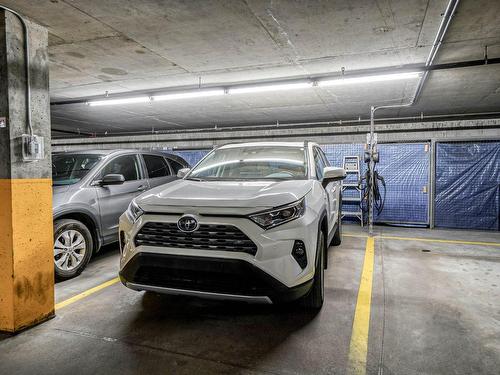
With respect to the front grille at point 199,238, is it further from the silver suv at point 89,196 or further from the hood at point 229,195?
the silver suv at point 89,196

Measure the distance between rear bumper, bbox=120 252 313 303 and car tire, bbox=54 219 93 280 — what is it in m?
1.89

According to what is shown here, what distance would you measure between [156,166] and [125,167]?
709mm

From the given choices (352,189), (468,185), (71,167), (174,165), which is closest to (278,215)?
(71,167)

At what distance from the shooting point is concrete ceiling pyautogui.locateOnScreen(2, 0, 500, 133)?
344 cm

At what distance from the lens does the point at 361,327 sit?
2719 millimetres

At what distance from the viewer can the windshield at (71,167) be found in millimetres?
4422

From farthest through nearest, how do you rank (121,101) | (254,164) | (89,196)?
(121,101), (89,196), (254,164)

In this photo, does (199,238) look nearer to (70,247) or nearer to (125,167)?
A: (70,247)

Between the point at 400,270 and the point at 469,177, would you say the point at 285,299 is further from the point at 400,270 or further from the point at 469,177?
the point at 469,177

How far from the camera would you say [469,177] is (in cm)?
792

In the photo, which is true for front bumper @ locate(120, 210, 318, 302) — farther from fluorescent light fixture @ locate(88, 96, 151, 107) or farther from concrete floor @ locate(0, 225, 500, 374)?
fluorescent light fixture @ locate(88, 96, 151, 107)

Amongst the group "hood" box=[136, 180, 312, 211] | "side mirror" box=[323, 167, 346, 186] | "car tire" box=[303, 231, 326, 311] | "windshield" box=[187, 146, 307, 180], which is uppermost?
"windshield" box=[187, 146, 307, 180]

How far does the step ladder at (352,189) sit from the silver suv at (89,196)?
5164 millimetres

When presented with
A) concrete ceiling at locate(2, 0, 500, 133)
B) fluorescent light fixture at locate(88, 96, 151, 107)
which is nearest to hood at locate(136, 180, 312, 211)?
concrete ceiling at locate(2, 0, 500, 133)
